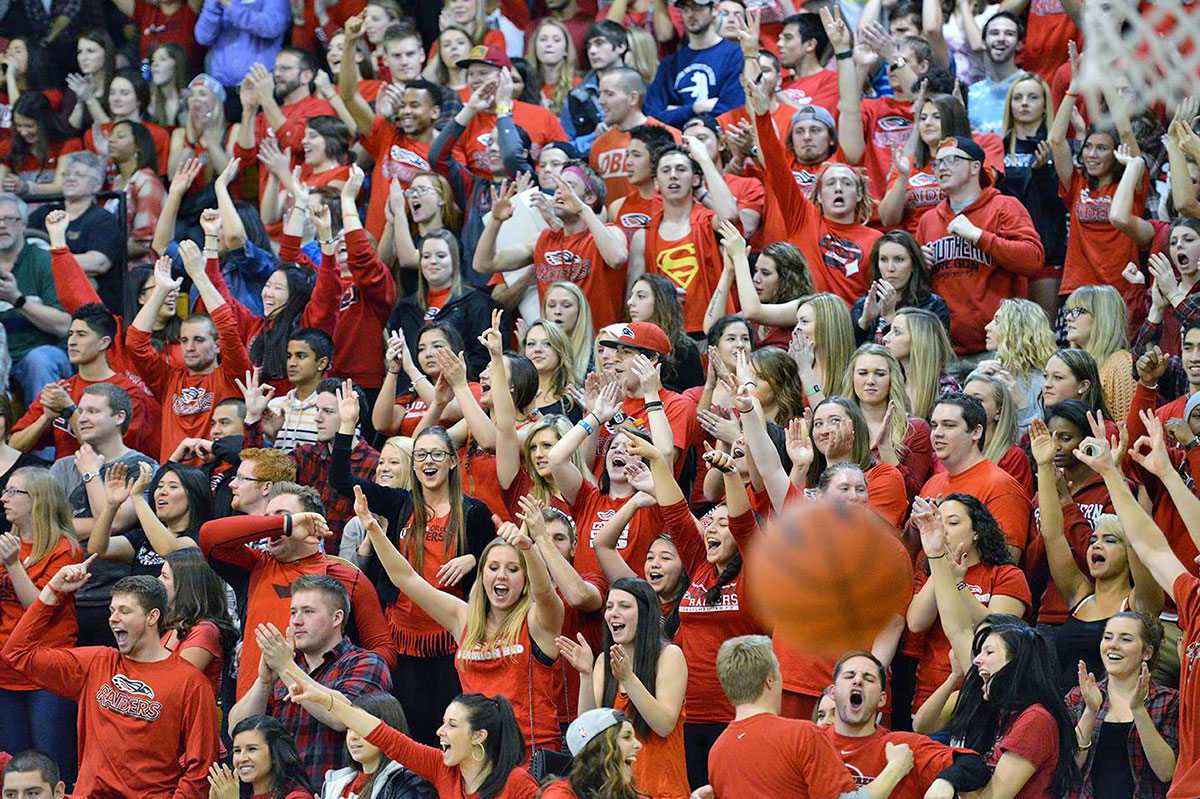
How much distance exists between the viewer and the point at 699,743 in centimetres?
723

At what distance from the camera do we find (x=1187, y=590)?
649 cm

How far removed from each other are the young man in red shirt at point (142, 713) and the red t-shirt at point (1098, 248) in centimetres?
505

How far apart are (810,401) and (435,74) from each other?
530 cm

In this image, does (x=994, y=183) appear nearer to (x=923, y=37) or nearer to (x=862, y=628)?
(x=923, y=37)

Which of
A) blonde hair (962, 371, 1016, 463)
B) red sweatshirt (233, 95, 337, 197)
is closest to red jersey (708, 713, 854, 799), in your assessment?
blonde hair (962, 371, 1016, 463)

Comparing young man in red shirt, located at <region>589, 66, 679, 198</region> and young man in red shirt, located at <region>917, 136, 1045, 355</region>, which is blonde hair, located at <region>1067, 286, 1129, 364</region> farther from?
young man in red shirt, located at <region>589, 66, 679, 198</region>

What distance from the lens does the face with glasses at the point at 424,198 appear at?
34.9ft

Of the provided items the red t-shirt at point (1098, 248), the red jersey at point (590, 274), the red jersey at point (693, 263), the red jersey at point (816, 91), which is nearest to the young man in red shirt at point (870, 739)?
the red jersey at point (693, 263)

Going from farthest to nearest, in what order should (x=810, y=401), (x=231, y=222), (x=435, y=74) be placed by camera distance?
(x=435, y=74), (x=231, y=222), (x=810, y=401)

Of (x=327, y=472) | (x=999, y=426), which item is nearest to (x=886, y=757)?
(x=999, y=426)

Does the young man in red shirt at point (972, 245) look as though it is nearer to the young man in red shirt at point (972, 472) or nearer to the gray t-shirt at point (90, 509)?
the young man in red shirt at point (972, 472)

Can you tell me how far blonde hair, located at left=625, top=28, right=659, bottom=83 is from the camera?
40.5ft

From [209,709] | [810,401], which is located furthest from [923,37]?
[209,709]

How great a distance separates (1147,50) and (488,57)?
25.0 feet
